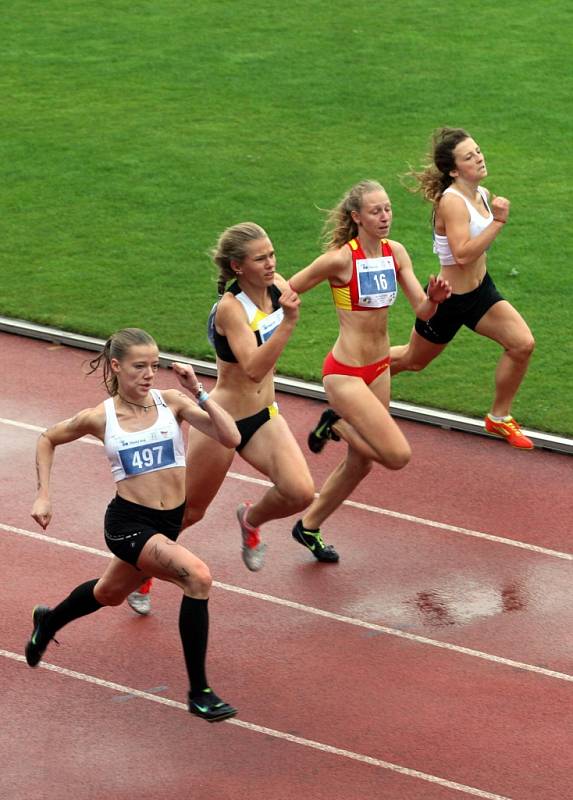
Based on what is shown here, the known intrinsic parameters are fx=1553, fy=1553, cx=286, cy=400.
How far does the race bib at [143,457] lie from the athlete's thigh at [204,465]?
0.86 metres

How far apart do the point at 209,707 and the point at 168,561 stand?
728 mm

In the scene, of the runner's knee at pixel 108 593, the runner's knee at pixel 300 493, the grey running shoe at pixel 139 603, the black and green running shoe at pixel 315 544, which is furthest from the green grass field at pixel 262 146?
the runner's knee at pixel 108 593

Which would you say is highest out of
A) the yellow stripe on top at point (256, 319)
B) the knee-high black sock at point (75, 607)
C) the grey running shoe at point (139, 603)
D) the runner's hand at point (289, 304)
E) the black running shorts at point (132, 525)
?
the runner's hand at point (289, 304)

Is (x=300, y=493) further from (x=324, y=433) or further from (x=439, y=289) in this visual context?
(x=324, y=433)

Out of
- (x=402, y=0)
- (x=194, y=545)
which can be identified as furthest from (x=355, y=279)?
(x=402, y=0)

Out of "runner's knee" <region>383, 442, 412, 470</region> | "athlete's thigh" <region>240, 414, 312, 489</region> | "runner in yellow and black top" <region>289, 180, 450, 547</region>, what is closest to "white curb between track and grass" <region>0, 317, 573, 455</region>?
"runner in yellow and black top" <region>289, 180, 450, 547</region>

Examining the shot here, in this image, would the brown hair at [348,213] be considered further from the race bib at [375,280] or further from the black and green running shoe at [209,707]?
the black and green running shoe at [209,707]

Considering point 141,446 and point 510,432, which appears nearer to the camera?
point 141,446

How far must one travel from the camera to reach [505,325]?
10.3 metres

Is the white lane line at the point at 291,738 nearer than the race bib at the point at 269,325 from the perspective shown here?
Yes

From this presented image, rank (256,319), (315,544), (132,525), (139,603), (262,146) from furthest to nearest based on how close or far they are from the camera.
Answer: (262,146)
(315,544)
(139,603)
(256,319)
(132,525)

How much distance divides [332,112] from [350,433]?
11.0 m

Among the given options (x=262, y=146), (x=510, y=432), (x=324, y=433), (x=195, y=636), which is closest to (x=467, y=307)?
(x=510, y=432)

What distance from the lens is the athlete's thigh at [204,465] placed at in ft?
28.6
